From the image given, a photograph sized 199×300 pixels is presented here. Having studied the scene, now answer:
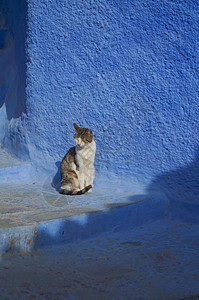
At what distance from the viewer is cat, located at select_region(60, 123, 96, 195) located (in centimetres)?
375

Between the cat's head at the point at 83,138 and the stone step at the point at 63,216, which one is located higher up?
the cat's head at the point at 83,138

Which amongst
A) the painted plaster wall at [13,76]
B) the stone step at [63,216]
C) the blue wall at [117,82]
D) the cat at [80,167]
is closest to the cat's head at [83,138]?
the cat at [80,167]

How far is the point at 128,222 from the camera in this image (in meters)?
3.36

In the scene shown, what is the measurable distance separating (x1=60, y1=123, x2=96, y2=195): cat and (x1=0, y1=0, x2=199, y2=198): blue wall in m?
0.30

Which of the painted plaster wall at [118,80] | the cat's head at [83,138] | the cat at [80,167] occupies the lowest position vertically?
the cat at [80,167]

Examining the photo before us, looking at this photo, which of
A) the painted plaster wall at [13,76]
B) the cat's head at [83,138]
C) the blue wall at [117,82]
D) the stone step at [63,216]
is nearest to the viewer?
the stone step at [63,216]

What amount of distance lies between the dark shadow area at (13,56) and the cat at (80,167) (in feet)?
4.35

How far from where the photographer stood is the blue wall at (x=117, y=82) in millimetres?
3574

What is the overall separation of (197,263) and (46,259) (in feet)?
3.90

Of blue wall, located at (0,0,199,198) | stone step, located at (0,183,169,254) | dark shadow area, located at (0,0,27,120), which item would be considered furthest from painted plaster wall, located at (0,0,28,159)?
stone step, located at (0,183,169,254)

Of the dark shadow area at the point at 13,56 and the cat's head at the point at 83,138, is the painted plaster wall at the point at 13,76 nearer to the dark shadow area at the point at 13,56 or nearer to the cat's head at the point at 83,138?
the dark shadow area at the point at 13,56

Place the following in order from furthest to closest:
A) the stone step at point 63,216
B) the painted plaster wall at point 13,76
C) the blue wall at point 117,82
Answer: the painted plaster wall at point 13,76 → the blue wall at point 117,82 → the stone step at point 63,216

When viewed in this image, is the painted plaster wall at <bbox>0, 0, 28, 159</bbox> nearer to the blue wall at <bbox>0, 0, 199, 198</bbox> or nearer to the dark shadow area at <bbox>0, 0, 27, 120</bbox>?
the dark shadow area at <bbox>0, 0, 27, 120</bbox>

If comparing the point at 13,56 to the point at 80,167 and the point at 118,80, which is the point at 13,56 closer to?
the point at 118,80
